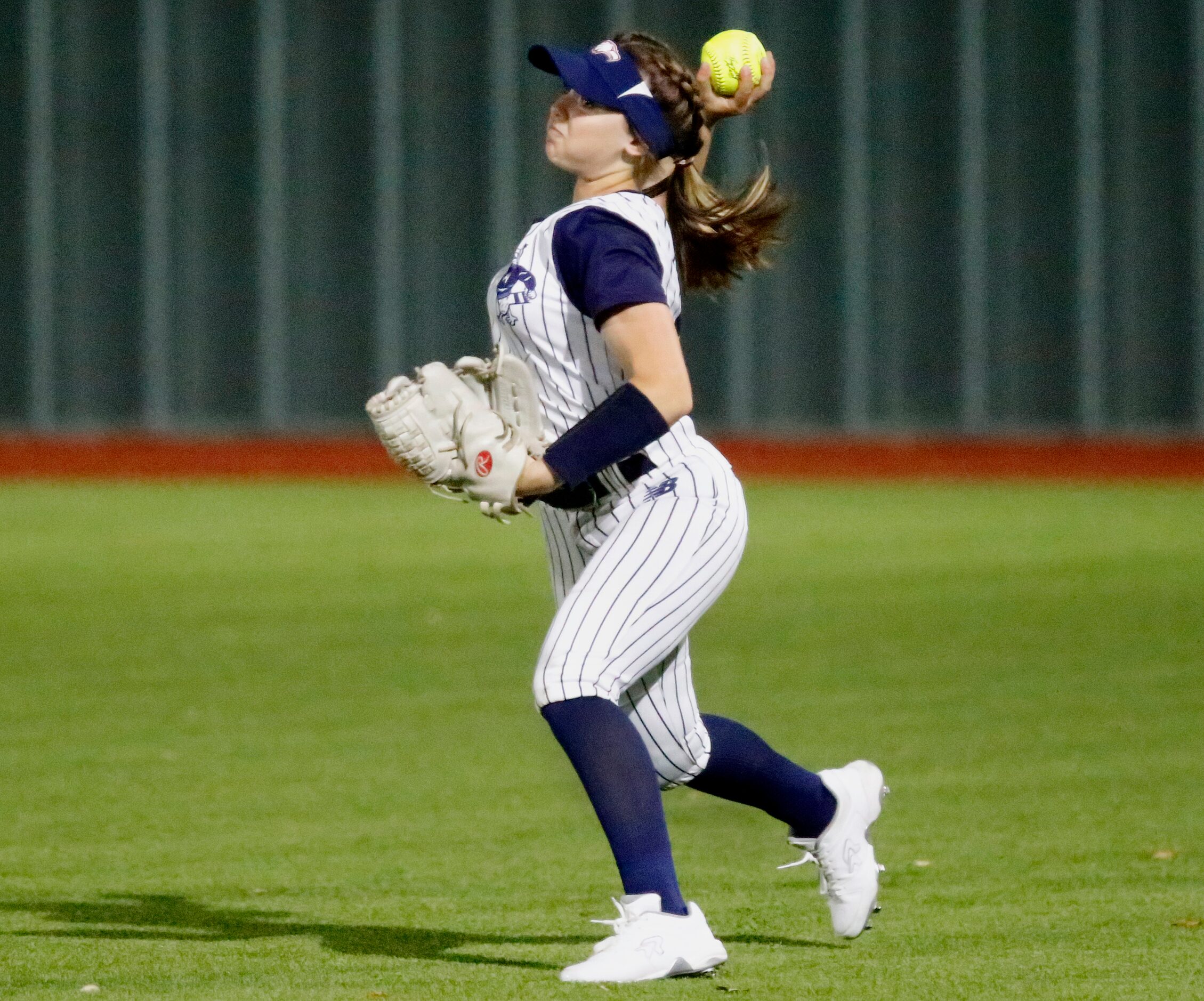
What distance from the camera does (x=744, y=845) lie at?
556 centimetres

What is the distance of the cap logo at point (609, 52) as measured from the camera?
4.03m

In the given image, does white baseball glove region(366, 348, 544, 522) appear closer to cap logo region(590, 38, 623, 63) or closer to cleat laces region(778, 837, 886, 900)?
cap logo region(590, 38, 623, 63)

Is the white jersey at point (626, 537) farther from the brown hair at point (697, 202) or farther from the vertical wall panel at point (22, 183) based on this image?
the vertical wall panel at point (22, 183)

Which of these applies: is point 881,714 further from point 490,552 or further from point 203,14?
point 203,14

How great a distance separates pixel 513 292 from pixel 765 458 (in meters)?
17.0

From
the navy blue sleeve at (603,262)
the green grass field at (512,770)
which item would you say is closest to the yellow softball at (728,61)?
the navy blue sleeve at (603,262)

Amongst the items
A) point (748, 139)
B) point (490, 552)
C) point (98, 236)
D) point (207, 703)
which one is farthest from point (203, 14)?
point (207, 703)

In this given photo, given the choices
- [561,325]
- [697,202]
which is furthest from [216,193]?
[561,325]

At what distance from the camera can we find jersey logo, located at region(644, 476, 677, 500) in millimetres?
3969

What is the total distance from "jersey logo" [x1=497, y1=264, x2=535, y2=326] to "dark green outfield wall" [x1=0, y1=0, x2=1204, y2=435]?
1838 cm

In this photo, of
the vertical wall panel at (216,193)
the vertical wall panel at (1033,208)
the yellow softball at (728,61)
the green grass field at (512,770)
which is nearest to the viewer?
the green grass field at (512,770)

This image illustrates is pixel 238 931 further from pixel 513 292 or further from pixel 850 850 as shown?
pixel 513 292

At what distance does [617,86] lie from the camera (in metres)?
3.98

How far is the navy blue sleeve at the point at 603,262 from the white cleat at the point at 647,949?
1.09 meters
